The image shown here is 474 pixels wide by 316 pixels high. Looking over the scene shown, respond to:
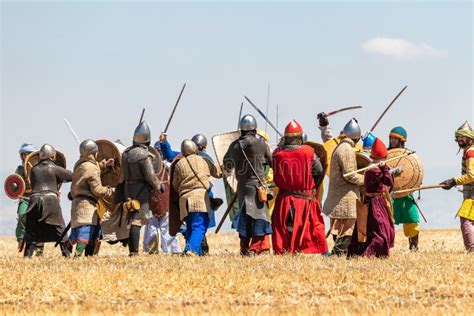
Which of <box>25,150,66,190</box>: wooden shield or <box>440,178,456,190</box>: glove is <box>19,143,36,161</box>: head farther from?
<box>440,178,456,190</box>: glove

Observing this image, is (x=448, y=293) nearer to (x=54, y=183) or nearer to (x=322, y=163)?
(x=322, y=163)

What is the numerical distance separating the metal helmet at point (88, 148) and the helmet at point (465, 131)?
199 inches

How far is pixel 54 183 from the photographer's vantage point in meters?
17.3

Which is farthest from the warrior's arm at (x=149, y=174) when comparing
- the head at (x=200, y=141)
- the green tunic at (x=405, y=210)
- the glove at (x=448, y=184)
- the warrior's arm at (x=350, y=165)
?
the glove at (x=448, y=184)

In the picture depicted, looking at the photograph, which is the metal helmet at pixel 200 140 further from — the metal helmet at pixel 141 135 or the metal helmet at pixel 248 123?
the metal helmet at pixel 248 123

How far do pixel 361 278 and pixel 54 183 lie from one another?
21.3ft

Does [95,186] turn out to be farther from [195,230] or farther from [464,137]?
[464,137]

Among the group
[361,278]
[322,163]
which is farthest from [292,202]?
[361,278]

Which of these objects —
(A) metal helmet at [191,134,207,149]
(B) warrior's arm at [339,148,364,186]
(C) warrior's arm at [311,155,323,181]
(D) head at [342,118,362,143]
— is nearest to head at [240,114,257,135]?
(C) warrior's arm at [311,155,323,181]

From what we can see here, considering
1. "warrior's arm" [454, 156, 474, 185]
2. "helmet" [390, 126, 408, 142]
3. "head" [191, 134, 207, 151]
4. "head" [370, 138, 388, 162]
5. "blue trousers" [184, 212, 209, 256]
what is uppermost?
"helmet" [390, 126, 408, 142]

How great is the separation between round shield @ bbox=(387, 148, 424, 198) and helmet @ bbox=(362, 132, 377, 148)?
31.2 inches

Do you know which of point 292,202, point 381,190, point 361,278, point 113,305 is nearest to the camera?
point 113,305

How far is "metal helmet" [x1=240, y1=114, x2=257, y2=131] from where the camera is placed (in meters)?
15.7

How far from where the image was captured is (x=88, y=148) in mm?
16359
